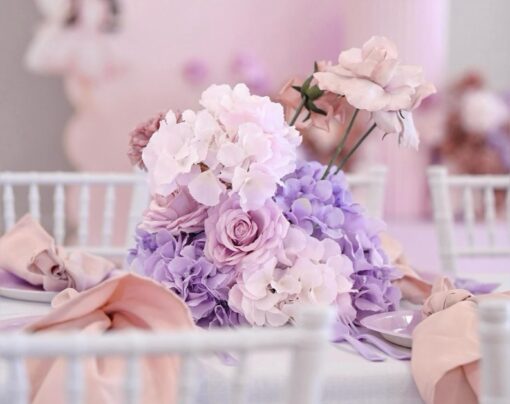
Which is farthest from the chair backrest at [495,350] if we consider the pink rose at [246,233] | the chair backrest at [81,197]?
the chair backrest at [81,197]

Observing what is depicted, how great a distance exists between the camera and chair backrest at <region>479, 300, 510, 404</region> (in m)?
0.83

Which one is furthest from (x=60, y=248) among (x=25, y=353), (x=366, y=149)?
(x=366, y=149)

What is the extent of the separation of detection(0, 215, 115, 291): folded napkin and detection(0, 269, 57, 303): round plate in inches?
0.4

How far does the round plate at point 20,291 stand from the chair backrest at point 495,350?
748mm

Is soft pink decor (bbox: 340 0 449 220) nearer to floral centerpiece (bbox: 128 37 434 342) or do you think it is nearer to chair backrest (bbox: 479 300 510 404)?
floral centerpiece (bbox: 128 37 434 342)

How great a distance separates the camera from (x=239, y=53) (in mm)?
3834

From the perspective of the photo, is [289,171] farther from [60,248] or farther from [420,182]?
[420,182]

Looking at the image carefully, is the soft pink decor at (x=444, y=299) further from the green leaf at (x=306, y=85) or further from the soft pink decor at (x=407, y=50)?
the soft pink decor at (x=407, y=50)

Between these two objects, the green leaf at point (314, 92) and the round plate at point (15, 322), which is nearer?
the round plate at point (15, 322)

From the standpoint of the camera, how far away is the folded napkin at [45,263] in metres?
1.46

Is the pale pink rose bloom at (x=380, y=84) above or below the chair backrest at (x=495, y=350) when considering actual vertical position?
above

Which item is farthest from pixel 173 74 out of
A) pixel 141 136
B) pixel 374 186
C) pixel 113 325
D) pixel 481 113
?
pixel 113 325

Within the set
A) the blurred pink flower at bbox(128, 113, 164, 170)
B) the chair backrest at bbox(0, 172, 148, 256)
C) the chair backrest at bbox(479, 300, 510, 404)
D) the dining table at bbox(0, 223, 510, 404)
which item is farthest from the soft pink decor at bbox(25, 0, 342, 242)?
the chair backrest at bbox(479, 300, 510, 404)

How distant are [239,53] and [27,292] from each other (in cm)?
249
